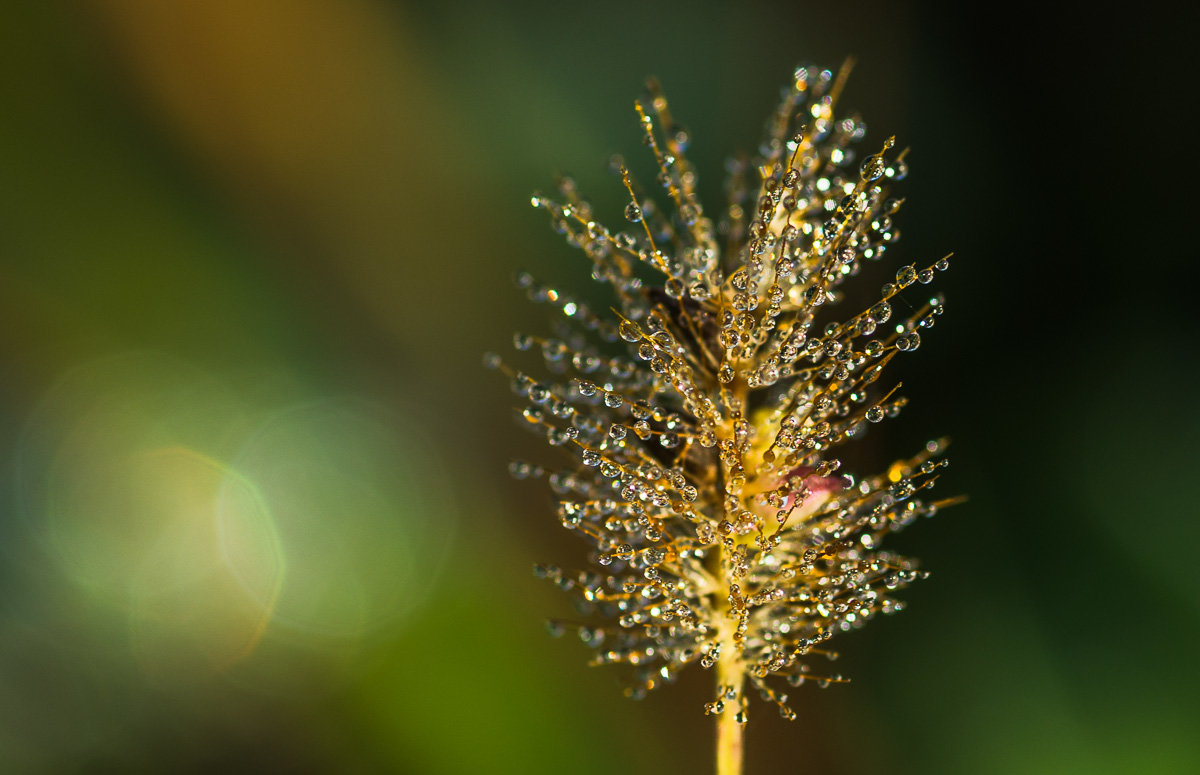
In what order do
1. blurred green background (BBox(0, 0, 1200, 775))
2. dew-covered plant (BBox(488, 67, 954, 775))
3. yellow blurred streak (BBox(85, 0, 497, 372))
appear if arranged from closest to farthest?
dew-covered plant (BBox(488, 67, 954, 775)) < blurred green background (BBox(0, 0, 1200, 775)) < yellow blurred streak (BBox(85, 0, 497, 372))

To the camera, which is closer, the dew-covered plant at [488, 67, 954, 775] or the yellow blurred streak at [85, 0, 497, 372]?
the dew-covered plant at [488, 67, 954, 775]

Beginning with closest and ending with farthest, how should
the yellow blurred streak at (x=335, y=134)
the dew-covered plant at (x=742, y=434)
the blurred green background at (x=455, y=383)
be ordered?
the dew-covered plant at (x=742, y=434), the blurred green background at (x=455, y=383), the yellow blurred streak at (x=335, y=134)

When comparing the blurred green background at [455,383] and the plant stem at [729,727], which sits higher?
the blurred green background at [455,383]

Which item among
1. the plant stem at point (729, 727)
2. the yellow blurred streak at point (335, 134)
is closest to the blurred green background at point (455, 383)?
the yellow blurred streak at point (335, 134)

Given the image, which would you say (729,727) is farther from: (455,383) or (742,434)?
(455,383)

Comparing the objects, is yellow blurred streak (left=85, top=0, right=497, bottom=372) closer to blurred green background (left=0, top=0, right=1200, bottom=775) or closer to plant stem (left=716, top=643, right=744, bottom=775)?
blurred green background (left=0, top=0, right=1200, bottom=775)

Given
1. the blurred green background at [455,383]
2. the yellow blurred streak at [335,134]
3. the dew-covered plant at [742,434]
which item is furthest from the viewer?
the yellow blurred streak at [335,134]

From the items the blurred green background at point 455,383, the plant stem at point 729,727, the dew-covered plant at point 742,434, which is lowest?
the plant stem at point 729,727

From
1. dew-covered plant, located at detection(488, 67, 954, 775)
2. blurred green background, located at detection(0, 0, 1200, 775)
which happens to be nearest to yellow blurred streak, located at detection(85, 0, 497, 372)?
blurred green background, located at detection(0, 0, 1200, 775)

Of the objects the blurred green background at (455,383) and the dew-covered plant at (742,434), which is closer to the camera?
the dew-covered plant at (742,434)

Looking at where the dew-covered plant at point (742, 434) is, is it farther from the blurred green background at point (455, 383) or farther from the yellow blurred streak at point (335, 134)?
the yellow blurred streak at point (335, 134)

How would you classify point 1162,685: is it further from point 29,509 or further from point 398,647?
point 29,509
